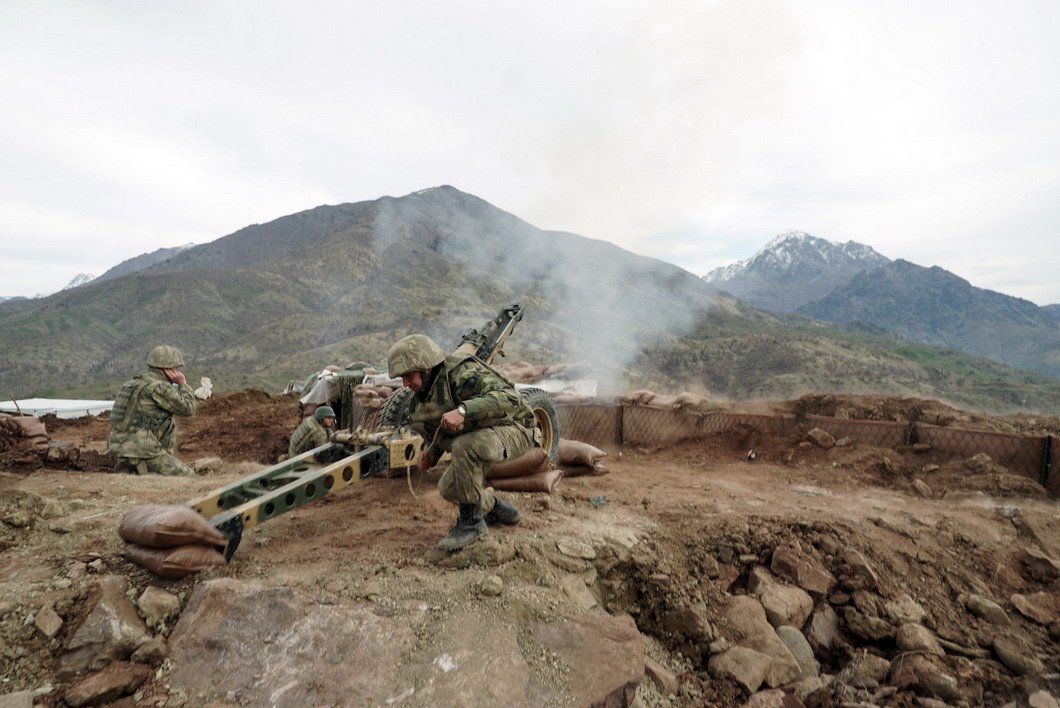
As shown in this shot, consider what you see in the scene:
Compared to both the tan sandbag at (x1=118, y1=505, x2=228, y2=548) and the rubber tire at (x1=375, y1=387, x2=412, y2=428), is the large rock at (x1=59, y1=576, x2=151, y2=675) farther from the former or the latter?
the rubber tire at (x1=375, y1=387, x2=412, y2=428)

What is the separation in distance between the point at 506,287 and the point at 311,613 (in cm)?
3249

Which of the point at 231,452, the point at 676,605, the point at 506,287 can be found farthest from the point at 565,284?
the point at 676,605

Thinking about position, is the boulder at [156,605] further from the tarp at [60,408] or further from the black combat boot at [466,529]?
the tarp at [60,408]

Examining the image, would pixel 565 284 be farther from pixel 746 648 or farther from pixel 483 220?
pixel 746 648

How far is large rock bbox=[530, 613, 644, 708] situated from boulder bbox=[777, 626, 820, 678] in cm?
99

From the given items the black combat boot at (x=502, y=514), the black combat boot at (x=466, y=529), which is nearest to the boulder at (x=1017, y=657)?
the black combat boot at (x=502, y=514)

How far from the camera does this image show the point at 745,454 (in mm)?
6254

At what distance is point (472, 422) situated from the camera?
9.55ft

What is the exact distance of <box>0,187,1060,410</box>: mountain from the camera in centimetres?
2130

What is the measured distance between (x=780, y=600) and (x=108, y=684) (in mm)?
2902

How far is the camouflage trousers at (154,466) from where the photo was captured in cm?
484

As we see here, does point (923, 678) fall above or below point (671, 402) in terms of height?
below

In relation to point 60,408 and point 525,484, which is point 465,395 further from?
point 60,408

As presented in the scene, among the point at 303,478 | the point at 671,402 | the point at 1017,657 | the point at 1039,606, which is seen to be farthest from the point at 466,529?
the point at 671,402
